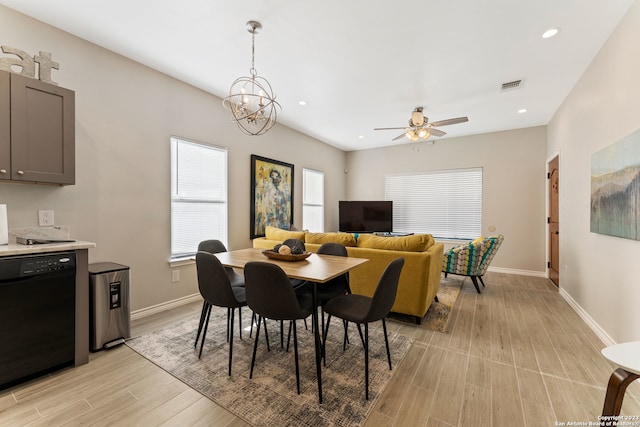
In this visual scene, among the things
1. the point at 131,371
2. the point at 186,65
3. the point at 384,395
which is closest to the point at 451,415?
the point at 384,395

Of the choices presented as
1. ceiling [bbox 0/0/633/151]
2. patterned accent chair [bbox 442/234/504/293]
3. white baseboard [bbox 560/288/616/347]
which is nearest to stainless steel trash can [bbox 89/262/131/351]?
ceiling [bbox 0/0/633/151]

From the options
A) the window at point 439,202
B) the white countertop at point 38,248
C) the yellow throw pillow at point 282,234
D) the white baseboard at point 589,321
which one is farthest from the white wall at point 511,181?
the white countertop at point 38,248

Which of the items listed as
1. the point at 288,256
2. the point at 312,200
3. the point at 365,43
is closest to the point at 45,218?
the point at 288,256

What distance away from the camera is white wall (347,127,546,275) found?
5172 mm

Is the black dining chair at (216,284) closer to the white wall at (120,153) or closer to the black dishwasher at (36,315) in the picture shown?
the black dishwasher at (36,315)

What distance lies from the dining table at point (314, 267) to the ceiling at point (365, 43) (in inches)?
81.0

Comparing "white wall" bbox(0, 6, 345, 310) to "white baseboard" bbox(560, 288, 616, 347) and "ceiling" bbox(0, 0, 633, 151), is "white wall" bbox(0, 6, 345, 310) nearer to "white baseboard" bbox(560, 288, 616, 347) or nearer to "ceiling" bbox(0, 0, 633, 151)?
"ceiling" bbox(0, 0, 633, 151)

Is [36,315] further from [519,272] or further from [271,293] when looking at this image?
[519,272]

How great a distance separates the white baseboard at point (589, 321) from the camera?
2513mm

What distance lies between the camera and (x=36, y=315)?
6.39 feet

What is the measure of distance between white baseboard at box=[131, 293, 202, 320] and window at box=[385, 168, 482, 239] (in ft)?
15.9

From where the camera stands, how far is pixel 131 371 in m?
2.10

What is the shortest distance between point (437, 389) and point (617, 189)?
232 centimetres

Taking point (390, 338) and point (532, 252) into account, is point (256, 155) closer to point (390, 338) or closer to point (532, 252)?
point (390, 338)
